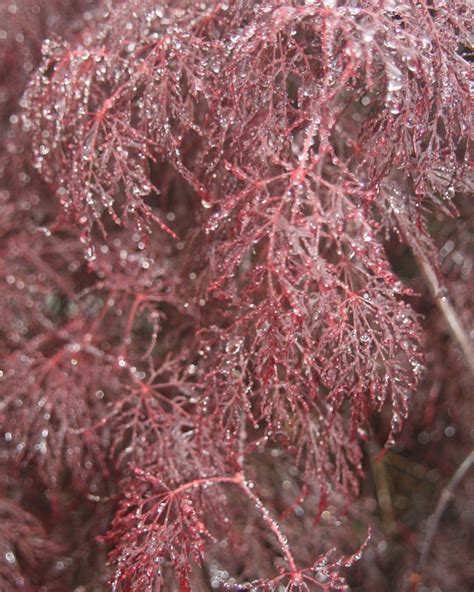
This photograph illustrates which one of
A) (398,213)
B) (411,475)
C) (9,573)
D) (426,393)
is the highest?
(398,213)

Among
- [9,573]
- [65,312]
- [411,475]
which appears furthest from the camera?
[411,475]

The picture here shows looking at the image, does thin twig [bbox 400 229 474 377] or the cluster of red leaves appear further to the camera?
thin twig [bbox 400 229 474 377]

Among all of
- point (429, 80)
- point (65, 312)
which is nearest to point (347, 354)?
point (429, 80)

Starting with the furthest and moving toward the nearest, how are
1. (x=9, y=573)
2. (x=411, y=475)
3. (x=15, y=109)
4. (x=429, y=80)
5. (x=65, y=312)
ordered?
(x=411, y=475)
(x=65, y=312)
(x=15, y=109)
(x=9, y=573)
(x=429, y=80)

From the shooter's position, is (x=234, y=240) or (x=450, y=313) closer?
(x=234, y=240)

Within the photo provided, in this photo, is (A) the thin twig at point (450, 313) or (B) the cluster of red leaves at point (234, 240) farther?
(A) the thin twig at point (450, 313)

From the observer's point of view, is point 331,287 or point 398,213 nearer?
point 331,287

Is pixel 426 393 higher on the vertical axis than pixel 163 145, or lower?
lower

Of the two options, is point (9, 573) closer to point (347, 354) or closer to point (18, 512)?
point (18, 512)
